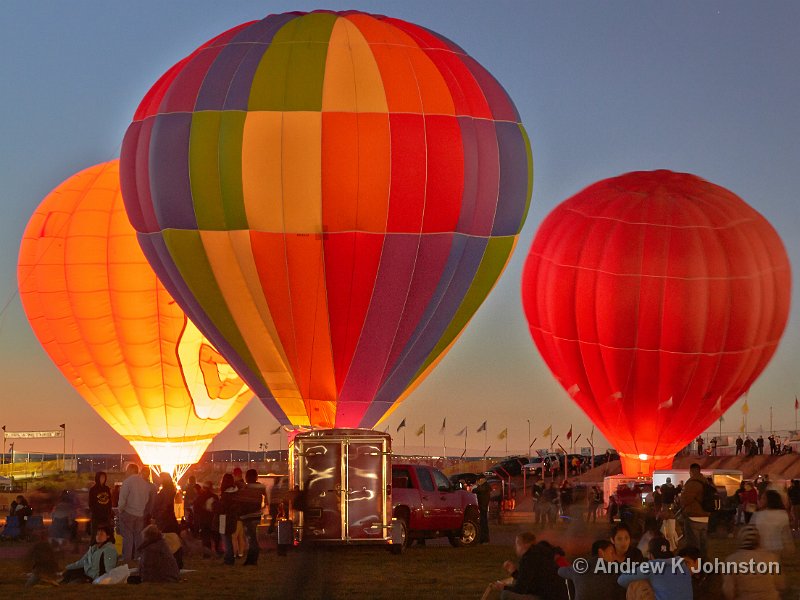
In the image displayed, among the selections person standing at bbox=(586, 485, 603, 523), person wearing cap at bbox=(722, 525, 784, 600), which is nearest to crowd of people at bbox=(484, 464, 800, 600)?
person wearing cap at bbox=(722, 525, 784, 600)

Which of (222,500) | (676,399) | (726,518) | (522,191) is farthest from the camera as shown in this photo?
(676,399)

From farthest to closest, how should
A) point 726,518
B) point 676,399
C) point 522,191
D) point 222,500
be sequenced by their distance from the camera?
point 676,399, point 522,191, point 726,518, point 222,500

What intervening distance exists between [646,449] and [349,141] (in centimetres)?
Result: 1491

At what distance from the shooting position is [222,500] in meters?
22.9

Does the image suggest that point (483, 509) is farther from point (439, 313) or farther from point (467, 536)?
point (439, 313)

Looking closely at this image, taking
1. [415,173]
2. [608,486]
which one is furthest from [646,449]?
[415,173]

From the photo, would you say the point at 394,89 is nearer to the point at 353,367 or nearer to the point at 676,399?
the point at 353,367

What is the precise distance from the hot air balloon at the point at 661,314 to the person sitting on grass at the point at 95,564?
69.6 feet

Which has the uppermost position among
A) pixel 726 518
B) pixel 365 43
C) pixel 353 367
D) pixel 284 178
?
pixel 365 43

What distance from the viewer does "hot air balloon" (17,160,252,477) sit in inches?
1478

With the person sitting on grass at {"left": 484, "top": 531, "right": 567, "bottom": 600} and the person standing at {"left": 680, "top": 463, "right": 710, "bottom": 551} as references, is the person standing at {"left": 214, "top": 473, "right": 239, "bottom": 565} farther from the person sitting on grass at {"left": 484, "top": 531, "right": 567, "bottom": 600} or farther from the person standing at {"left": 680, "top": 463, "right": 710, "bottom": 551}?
the person sitting on grass at {"left": 484, "top": 531, "right": 567, "bottom": 600}

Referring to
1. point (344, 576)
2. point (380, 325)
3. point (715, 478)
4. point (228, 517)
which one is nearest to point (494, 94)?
point (380, 325)

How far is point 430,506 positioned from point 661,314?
1446 centimetres

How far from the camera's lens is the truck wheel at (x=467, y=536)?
2695cm
